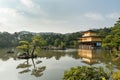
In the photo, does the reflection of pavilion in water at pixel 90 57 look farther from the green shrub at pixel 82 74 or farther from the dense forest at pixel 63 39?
the green shrub at pixel 82 74

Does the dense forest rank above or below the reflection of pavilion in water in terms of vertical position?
above

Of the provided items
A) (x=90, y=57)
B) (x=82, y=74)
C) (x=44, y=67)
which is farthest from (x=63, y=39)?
(x=82, y=74)

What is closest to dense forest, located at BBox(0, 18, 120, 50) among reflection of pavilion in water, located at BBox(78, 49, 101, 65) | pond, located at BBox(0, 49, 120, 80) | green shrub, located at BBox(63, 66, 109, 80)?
reflection of pavilion in water, located at BBox(78, 49, 101, 65)

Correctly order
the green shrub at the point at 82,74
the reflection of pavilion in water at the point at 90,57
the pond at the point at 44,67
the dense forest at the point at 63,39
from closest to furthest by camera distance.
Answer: the green shrub at the point at 82,74, the pond at the point at 44,67, the reflection of pavilion in water at the point at 90,57, the dense forest at the point at 63,39

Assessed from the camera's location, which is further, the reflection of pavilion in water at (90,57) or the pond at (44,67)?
the reflection of pavilion in water at (90,57)

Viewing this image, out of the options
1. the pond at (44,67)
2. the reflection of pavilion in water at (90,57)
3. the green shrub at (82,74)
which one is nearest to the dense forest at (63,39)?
the reflection of pavilion in water at (90,57)

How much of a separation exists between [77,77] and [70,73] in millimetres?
356

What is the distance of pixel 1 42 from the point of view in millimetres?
79688

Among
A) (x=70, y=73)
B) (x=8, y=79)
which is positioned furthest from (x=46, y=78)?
(x=70, y=73)

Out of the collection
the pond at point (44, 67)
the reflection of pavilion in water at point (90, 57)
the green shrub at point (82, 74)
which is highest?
the green shrub at point (82, 74)

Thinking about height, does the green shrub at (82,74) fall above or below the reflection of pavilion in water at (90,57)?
above

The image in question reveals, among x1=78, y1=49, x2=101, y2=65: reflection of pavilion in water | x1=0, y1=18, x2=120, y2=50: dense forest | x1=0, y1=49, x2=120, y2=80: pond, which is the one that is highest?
x1=0, y1=18, x2=120, y2=50: dense forest

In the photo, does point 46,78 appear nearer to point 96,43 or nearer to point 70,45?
point 96,43

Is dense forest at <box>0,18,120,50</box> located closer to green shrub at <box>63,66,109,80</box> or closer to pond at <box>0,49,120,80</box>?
pond at <box>0,49,120,80</box>
